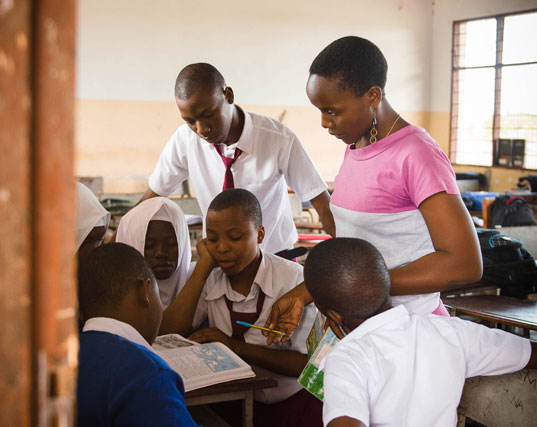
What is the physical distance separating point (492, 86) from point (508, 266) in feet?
19.1

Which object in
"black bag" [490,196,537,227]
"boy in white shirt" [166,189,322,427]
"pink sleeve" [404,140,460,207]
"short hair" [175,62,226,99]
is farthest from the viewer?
"black bag" [490,196,537,227]

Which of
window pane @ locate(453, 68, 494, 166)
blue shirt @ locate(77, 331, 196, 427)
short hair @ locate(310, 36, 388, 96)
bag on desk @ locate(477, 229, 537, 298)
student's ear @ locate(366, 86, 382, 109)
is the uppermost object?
window pane @ locate(453, 68, 494, 166)

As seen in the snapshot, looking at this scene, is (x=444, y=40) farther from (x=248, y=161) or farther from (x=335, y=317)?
(x=335, y=317)

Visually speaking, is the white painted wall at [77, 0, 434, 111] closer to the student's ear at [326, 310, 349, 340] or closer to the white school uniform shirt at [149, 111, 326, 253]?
the white school uniform shirt at [149, 111, 326, 253]

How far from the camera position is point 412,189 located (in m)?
1.31

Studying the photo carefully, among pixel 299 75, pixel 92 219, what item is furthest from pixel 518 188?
pixel 92 219

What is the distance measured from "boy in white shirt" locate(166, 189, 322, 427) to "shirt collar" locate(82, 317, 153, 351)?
0.79 meters

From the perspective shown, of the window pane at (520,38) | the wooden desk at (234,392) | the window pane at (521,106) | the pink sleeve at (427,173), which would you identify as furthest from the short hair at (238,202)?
the window pane at (520,38)

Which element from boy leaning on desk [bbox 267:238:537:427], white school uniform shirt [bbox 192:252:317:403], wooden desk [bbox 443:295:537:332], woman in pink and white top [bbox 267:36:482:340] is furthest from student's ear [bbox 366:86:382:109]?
wooden desk [bbox 443:295:537:332]

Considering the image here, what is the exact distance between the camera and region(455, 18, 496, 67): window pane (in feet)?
26.1

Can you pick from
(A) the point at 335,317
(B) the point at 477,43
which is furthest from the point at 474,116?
(A) the point at 335,317

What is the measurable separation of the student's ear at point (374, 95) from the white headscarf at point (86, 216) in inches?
42.7

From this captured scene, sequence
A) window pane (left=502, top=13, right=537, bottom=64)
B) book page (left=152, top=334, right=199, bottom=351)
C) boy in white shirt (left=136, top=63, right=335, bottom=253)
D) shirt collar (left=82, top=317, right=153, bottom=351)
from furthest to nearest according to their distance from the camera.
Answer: window pane (left=502, top=13, right=537, bottom=64), boy in white shirt (left=136, top=63, right=335, bottom=253), book page (left=152, top=334, right=199, bottom=351), shirt collar (left=82, top=317, right=153, bottom=351)

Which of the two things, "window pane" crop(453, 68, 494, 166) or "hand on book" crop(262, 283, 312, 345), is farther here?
"window pane" crop(453, 68, 494, 166)
